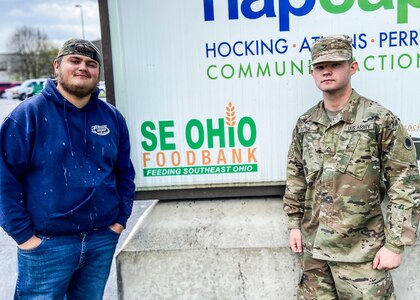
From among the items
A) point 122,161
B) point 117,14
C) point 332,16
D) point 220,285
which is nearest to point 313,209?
point 220,285

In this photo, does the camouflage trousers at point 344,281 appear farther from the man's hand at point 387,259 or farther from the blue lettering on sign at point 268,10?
the blue lettering on sign at point 268,10

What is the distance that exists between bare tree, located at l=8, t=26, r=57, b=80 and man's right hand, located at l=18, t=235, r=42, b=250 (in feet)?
167

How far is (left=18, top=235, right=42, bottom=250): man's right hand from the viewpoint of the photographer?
2.18 metres

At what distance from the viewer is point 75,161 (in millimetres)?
2217

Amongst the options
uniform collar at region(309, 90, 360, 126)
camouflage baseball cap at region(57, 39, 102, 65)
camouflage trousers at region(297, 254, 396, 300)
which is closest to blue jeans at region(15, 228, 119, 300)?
camouflage baseball cap at region(57, 39, 102, 65)

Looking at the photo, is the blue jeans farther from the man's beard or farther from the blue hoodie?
the man's beard

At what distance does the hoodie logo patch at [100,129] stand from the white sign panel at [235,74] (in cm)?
57

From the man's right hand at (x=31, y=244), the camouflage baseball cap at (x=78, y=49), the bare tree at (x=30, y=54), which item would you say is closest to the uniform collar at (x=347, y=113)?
the camouflage baseball cap at (x=78, y=49)

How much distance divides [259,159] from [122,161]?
93cm

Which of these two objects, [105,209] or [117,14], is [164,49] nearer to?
[117,14]

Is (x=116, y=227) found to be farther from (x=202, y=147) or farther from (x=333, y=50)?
(x=333, y=50)

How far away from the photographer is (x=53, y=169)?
2.17 meters

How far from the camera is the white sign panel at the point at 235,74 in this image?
110 inches

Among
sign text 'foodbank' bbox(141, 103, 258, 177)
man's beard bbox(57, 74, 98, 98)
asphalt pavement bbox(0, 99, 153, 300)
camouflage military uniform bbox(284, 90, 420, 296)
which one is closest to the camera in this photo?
camouflage military uniform bbox(284, 90, 420, 296)
